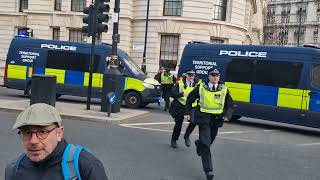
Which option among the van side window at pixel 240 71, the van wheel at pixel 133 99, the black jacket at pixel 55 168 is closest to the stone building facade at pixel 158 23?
the van wheel at pixel 133 99

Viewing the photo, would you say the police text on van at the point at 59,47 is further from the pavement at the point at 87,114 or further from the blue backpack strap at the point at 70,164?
the blue backpack strap at the point at 70,164

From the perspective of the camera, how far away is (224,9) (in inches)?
1420

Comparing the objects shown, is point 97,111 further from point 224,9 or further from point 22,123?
point 224,9

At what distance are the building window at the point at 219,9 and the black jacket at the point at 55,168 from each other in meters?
34.3

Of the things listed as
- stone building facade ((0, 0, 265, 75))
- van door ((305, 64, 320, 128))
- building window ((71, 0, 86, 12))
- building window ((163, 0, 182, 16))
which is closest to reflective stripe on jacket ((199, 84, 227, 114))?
van door ((305, 64, 320, 128))

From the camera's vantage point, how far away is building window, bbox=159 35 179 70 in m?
35.0

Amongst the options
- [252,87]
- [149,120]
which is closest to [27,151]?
[149,120]

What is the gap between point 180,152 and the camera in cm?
911

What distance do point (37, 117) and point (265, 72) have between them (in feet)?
41.5

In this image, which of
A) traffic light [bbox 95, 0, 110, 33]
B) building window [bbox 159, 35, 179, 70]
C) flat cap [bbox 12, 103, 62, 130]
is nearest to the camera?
flat cap [bbox 12, 103, 62, 130]

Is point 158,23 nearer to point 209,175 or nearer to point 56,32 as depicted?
point 56,32

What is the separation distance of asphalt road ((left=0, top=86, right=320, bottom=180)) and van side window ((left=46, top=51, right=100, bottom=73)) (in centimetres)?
479

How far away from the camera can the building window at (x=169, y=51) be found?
115 ft

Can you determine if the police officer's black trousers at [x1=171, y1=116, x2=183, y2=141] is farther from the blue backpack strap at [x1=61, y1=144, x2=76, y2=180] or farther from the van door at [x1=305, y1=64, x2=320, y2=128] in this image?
the blue backpack strap at [x1=61, y1=144, x2=76, y2=180]
